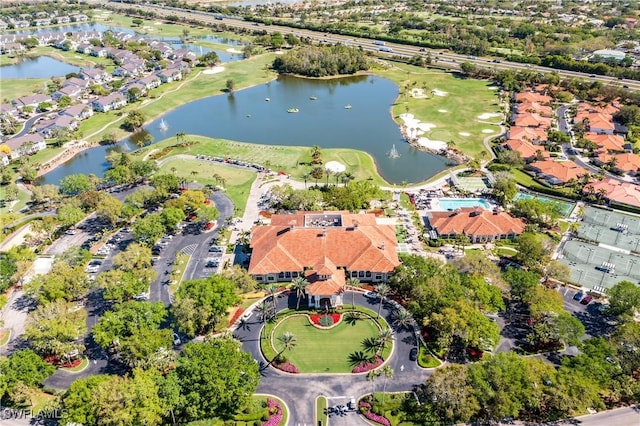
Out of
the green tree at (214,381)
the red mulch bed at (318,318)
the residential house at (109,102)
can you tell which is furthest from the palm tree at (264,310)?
the residential house at (109,102)

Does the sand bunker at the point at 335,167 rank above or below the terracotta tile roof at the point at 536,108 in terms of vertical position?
below

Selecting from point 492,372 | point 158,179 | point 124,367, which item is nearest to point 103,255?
point 158,179

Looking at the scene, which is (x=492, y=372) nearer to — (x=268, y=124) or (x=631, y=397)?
(x=631, y=397)

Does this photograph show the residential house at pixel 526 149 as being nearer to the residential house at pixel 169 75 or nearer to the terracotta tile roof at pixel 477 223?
the terracotta tile roof at pixel 477 223

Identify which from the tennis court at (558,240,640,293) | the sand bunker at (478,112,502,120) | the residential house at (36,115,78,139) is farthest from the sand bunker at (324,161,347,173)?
the residential house at (36,115,78,139)

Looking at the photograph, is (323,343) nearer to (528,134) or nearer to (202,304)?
(202,304)

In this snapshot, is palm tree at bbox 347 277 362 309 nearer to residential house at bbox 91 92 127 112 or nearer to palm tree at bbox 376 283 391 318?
palm tree at bbox 376 283 391 318
